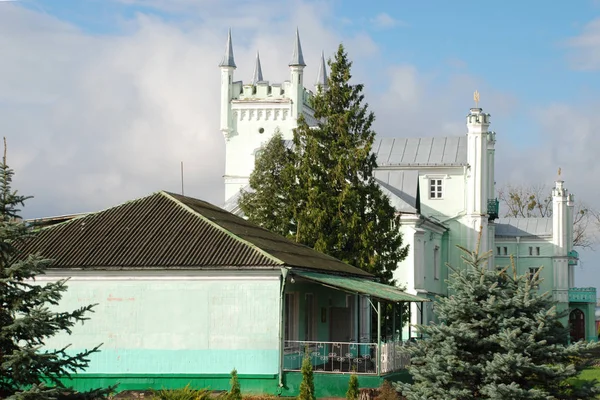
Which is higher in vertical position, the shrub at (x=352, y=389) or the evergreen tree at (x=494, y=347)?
the evergreen tree at (x=494, y=347)

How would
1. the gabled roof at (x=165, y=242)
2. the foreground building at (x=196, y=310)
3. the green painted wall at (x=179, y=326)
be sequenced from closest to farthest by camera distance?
the foreground building at (x=196, y=310) < the green painted wall at (x=179, y=326) < the gabled roof at (x=165, y=242)

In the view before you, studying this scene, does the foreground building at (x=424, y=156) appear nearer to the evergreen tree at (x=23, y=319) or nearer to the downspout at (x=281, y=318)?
the downspout at (x=281, y=318)

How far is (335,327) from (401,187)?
28.4 m

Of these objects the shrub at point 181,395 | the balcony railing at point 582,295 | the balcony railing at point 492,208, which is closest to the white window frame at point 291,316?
the shrub at point 181,395

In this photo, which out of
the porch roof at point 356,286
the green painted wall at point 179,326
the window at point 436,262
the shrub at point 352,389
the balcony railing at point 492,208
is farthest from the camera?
the balcony railing at point 492,208

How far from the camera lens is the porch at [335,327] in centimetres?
2603

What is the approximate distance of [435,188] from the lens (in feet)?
224

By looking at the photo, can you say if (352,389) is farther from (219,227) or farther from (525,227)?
(525,227)

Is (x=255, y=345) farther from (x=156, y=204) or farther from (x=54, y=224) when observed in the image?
(x=54, y=224)

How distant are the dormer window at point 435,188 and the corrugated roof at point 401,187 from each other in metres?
5.61

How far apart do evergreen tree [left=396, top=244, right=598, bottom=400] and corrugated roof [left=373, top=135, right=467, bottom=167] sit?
46793mm

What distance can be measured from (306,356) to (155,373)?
13.8 feet

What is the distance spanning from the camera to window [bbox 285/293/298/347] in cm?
2786

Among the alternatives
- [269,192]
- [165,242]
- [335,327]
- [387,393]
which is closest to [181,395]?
[387,393]
